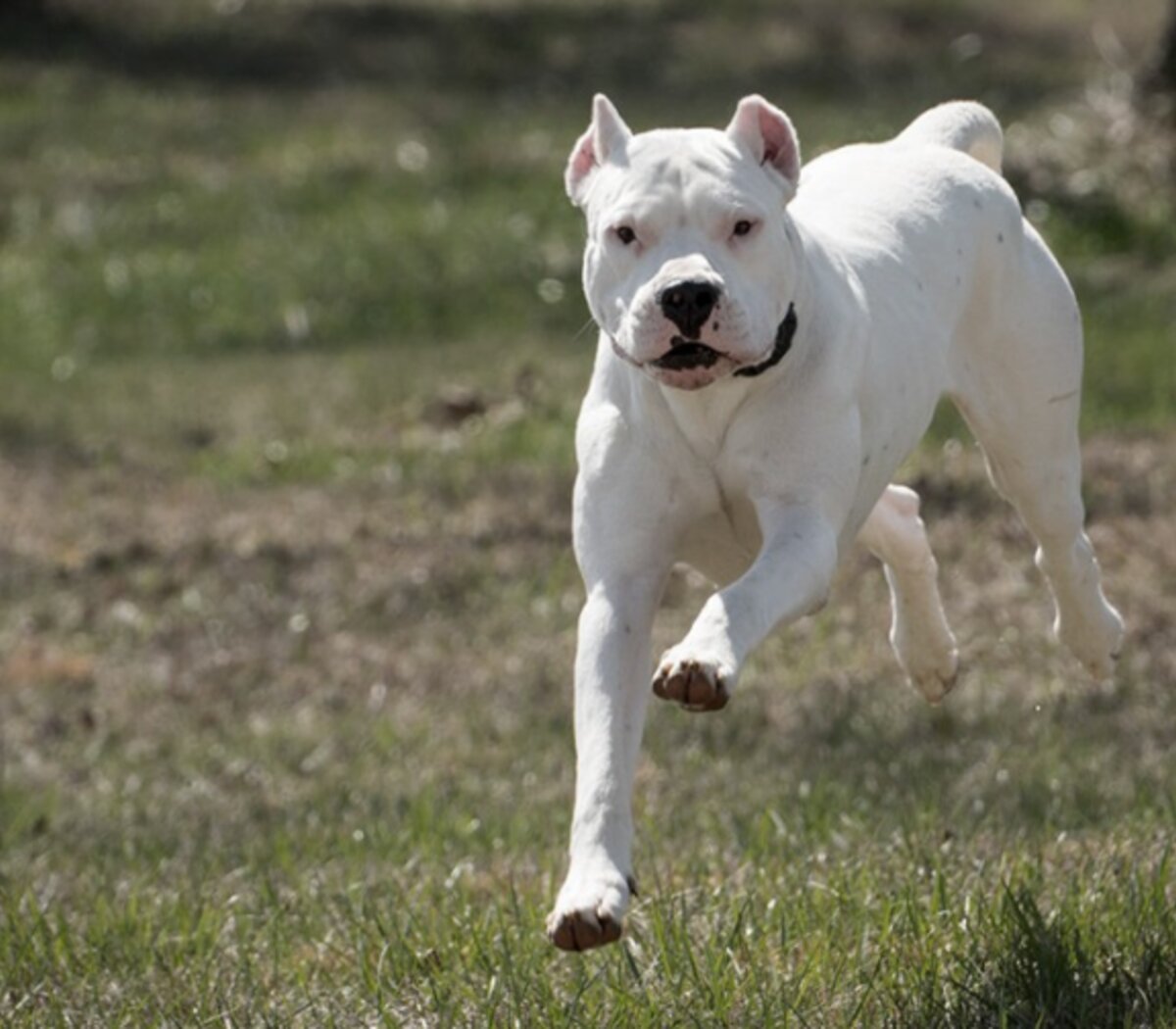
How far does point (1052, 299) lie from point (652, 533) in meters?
1.48

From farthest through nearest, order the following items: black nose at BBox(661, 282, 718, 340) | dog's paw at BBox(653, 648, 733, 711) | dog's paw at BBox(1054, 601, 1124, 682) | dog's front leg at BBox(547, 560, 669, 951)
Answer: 1. dog's paw at BBox(1054, 601, 1124, 682)
2. black nose at BBox(661, 282, 718, 340)
3. dog's front leg at BBox(547, 560, 669, 951)
4. dog's paw at BBox(653, 648, 733, 711)

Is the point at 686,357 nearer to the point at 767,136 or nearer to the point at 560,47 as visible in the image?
the point at 767,136

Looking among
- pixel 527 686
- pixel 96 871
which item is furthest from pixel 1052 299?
pixel 527 686

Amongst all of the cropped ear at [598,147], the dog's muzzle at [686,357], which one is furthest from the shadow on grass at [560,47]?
the dog's muzzle at [686,357]

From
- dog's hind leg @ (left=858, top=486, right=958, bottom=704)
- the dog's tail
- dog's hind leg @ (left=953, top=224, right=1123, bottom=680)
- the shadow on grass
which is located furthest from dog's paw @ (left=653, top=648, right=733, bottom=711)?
the shadow on grass

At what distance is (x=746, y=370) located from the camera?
5254 millimetres

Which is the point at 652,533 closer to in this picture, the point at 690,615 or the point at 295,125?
the point at 690,615

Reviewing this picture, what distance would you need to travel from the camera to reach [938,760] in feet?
27.6

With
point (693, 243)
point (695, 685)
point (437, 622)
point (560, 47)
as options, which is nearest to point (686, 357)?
point (693, 243)

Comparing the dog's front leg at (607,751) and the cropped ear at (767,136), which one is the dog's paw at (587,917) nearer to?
the dog's front leg at (607,751)

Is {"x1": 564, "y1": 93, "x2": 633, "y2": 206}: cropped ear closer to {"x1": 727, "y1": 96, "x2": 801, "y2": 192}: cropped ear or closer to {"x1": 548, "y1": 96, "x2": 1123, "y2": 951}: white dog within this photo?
{"x1": 548, "y1": 96, "x2": 1123, "y2": 951}: white dog

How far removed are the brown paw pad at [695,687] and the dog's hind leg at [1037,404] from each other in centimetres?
205

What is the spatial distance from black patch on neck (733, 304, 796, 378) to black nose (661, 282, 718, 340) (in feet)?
1.12

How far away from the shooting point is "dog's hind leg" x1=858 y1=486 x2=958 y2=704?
22.3 feet
